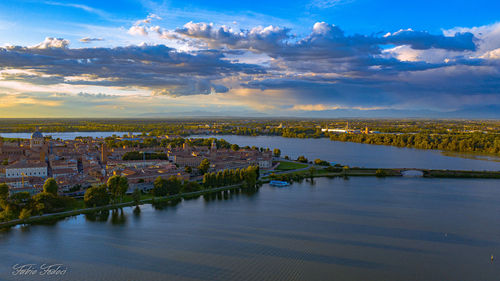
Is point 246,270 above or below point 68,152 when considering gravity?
below

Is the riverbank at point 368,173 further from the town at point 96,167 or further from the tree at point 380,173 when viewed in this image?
the town at point 96,167

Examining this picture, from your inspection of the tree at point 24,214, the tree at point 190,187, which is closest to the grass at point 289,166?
the tree at point 190,187

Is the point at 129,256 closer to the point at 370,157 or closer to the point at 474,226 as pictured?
the point at 474,226

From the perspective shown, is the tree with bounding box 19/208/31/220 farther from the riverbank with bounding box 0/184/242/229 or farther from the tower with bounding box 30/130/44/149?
the tower with bounding box 30/130/44/149

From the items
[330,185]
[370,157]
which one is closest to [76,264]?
[330,185]

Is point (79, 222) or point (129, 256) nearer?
point (129, 256)

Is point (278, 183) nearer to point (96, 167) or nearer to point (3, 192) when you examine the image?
point (96, 167)
